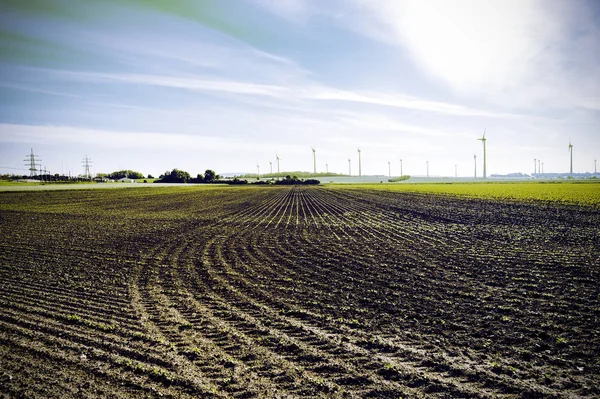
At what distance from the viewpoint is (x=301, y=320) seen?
7961mm

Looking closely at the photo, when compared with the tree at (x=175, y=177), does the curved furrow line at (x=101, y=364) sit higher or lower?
lower

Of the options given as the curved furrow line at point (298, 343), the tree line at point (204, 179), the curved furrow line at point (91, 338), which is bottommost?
the curved furrow line at point (298, 343)

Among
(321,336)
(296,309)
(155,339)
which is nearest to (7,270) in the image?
(155,339)

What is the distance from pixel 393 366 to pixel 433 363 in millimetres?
686

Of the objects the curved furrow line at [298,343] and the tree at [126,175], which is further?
the tree at [126,175]

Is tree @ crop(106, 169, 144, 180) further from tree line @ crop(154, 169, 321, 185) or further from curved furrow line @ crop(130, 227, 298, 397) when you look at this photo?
curved furrow line @ crop(130, 227, 298, 397)

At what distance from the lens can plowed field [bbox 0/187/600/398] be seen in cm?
561

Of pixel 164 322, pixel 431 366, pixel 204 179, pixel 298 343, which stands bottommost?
pixel 431 366

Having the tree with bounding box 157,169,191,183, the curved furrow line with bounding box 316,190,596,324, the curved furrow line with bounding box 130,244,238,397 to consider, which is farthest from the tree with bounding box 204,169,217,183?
the curved furrow line with bounding box 316,190,596,324

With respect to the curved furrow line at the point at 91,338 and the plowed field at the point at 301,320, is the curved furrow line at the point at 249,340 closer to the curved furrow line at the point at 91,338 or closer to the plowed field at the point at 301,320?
the plowed field at the point at 301,320

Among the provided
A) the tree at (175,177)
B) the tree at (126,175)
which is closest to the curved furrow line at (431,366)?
the tree at (175,177)

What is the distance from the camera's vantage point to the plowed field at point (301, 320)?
561 cm

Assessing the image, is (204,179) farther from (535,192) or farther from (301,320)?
(301,320)

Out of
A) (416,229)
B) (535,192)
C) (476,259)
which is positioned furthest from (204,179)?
(476,259)
